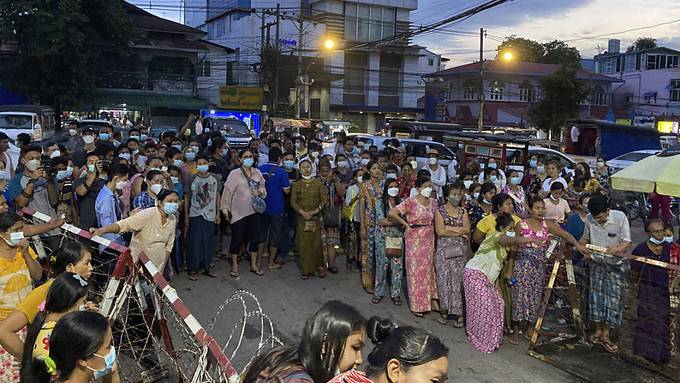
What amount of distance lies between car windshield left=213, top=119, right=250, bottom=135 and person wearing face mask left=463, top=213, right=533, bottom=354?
15105 millimetres

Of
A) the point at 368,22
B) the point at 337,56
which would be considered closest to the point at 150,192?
the point at 337,56

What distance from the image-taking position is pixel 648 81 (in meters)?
47.8

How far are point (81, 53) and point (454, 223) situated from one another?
25553 millimetres

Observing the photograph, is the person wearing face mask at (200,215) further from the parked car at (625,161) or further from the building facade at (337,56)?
the building facade at (337,56)

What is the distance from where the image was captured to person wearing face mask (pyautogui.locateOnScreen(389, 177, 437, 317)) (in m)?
6.82

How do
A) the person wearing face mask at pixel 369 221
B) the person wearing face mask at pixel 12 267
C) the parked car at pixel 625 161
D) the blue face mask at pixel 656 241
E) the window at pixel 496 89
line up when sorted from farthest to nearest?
the window at pixel 496 89
the parked car at pixel 625 161
the person wearing face mask at pixel 369 221
the blue face mask at pixel 656 241
the person wearing face mask at pixel 12 267

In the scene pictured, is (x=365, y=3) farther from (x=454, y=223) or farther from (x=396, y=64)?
(x=454, y=223)

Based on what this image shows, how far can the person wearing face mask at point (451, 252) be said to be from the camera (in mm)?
6605

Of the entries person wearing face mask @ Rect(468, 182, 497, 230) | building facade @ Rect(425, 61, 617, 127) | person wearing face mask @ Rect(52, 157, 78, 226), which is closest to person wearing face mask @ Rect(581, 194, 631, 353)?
person wearing face mask @ Rect(468, 182, 497, 230)

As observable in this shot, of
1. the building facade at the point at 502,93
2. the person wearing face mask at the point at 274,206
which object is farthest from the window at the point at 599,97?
the person wearing face mask at the point at 274,206

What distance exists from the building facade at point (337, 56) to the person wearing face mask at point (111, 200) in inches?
1340

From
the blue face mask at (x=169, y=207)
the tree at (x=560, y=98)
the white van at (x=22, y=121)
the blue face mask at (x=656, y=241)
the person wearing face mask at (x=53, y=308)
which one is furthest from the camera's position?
the tree at (x=560, y=98)

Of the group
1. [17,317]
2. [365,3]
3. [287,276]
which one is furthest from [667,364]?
[365,3]

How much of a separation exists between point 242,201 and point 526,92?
4234 cm
